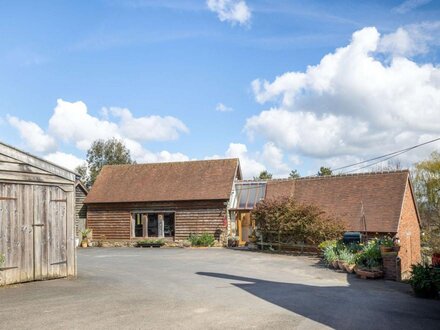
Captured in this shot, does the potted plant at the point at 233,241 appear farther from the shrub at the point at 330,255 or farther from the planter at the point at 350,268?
the planter at the point at 350,268

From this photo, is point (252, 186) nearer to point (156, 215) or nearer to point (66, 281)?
point (156, 215)

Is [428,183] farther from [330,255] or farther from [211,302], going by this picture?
[211,302]

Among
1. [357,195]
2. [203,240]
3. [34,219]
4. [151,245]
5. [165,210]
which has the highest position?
[357,195]

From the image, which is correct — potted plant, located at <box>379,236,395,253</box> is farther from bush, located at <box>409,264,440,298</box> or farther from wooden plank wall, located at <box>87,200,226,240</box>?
wooden plank wall, located at <box>87,200,226,240</box>

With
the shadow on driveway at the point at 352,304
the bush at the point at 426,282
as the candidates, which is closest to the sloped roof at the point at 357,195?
the shadow on driveway at the point at 352,304

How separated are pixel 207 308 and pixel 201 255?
545 inches

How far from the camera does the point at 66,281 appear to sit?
1343cm

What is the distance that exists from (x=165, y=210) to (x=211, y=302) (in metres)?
21.4

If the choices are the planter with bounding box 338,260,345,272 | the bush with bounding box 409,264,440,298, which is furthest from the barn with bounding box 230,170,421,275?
the bush with bounding box 409,264,440,298

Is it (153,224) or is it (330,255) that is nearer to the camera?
(330,255)

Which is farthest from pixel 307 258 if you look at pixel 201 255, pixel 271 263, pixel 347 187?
pixel 347 187

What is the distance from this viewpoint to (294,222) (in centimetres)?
2477

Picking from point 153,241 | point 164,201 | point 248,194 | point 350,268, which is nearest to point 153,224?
point 153,241

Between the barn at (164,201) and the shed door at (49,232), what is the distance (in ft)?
53.8
